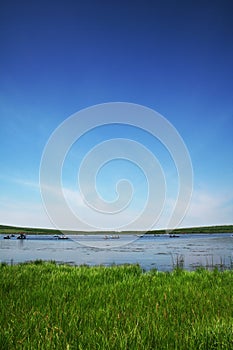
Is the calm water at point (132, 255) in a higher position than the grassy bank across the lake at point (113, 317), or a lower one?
lower

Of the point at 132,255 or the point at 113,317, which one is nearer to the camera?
the point at 113,317

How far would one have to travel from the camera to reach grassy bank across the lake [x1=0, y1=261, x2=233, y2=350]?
3471mm

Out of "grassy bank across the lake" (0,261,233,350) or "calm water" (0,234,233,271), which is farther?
"calm water" (0,234,233,271)

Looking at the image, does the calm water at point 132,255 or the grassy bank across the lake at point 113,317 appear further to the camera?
the calm water at point 132,255

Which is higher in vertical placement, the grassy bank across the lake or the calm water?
the grassy bank across the lake

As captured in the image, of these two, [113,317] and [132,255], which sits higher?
[113,317]

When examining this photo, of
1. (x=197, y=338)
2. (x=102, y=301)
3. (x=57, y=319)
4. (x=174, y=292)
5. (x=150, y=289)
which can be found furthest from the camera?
(x=150, y=289)

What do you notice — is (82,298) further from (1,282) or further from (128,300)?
(1,282)

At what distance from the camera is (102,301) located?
6004 mm

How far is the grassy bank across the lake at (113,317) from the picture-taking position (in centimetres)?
347

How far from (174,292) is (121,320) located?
9.21ft

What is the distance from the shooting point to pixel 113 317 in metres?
4.68

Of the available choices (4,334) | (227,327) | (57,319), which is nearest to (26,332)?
(4,334)

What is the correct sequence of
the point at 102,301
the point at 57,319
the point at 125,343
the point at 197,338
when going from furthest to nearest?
the point at 102,301, the point at 57,319, the point at 197,338, the point at 125,343
